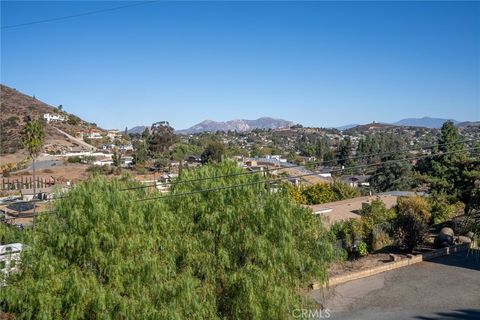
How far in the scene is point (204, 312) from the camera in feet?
28.1

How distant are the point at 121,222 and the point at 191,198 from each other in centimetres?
192

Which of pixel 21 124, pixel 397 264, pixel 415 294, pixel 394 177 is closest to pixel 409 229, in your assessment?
pixel 397 264

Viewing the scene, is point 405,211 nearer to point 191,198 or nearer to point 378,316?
point 378,316

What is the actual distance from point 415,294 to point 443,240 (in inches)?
241

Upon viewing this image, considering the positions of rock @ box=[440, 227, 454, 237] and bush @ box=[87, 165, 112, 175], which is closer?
bush @ box=[87, 165, 112, 175]


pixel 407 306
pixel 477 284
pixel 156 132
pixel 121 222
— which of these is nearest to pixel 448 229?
pixel 477 284

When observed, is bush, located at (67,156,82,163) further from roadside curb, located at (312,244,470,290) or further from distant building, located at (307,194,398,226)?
roadside curb, located at (312,244,470,290)

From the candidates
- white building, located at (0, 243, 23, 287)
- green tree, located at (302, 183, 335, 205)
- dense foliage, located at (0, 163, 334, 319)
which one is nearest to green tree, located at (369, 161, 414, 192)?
green tree, located at (302, 183, 335, 205)

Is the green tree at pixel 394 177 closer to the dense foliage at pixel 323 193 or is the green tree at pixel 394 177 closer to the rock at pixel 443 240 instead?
the dense foliage at pixel 323 193

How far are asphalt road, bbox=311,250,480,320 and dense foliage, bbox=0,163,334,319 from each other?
454cm

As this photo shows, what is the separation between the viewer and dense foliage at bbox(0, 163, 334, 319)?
792cm

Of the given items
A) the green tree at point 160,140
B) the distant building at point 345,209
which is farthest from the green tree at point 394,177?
the green tree at point 160,140

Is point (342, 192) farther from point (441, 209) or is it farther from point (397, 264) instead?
point (397, 264)

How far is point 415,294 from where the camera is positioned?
51.2 ft
